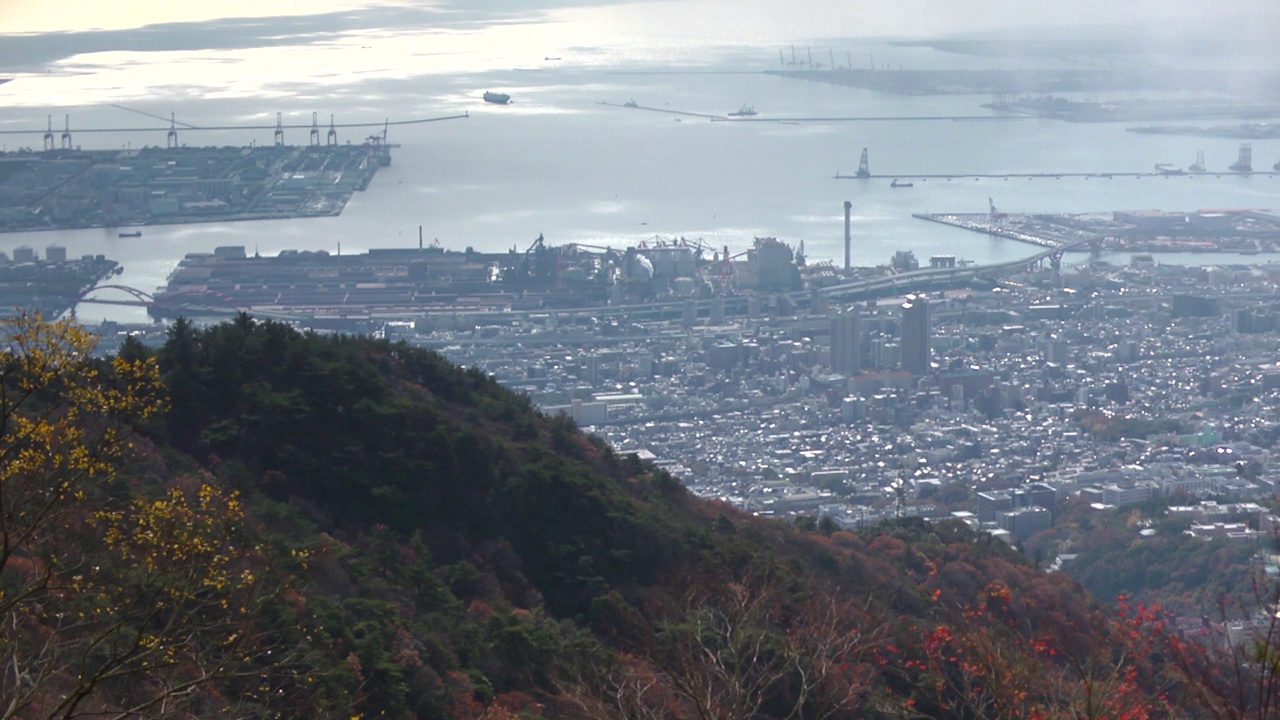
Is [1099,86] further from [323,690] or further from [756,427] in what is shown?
[323,690]

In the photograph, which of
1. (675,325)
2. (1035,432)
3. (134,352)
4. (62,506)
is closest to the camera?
(62,506)

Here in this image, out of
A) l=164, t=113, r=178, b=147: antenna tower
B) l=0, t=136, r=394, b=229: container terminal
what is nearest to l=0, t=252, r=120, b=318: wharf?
l=0, t=136, r=394, b=229: container terminal

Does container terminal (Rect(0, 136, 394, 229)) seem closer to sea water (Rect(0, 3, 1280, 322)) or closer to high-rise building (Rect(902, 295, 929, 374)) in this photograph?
sea water (Rect(0, 3, 1280, 322))

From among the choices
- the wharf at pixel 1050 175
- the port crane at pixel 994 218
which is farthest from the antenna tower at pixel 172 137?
the port crane at pixel 994 218

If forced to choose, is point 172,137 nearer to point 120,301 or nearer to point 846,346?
point 120,301

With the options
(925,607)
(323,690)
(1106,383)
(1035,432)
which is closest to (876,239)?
(1106,383)

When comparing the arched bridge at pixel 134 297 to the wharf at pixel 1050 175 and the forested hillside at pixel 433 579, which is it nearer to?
the forested hillside at pixel 433 579

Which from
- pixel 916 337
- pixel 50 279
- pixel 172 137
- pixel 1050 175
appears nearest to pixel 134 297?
pixel 50 279
